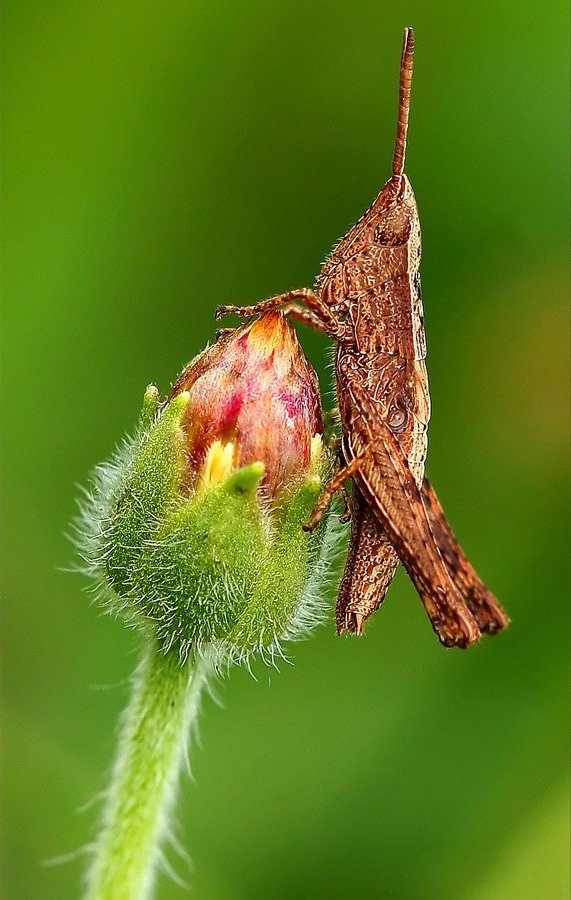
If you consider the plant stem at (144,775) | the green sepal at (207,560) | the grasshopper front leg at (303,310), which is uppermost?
the grasshopper front leg at (303,310)

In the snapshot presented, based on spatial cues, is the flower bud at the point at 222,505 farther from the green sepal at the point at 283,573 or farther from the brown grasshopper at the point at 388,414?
the brown grasshopper at the point at 388,414

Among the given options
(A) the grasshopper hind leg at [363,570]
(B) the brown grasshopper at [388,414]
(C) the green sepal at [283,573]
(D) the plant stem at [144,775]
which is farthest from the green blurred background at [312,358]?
(C) the green sepal at [283,573]

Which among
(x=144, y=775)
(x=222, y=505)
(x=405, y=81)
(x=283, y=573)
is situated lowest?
(x=144, y=775)

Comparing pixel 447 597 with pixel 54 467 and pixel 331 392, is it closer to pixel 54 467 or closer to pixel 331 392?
pixel 331 392

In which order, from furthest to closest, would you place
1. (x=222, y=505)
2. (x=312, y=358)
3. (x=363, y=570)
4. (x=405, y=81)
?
1. (x=312, y=358)
2. (x=405, y=81)
3. (x=363, y=570)
4. (x=222, y=505)

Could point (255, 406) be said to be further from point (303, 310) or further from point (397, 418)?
point (397, 418)

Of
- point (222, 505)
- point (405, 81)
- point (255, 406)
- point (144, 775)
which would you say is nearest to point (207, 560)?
point (222, 505)
